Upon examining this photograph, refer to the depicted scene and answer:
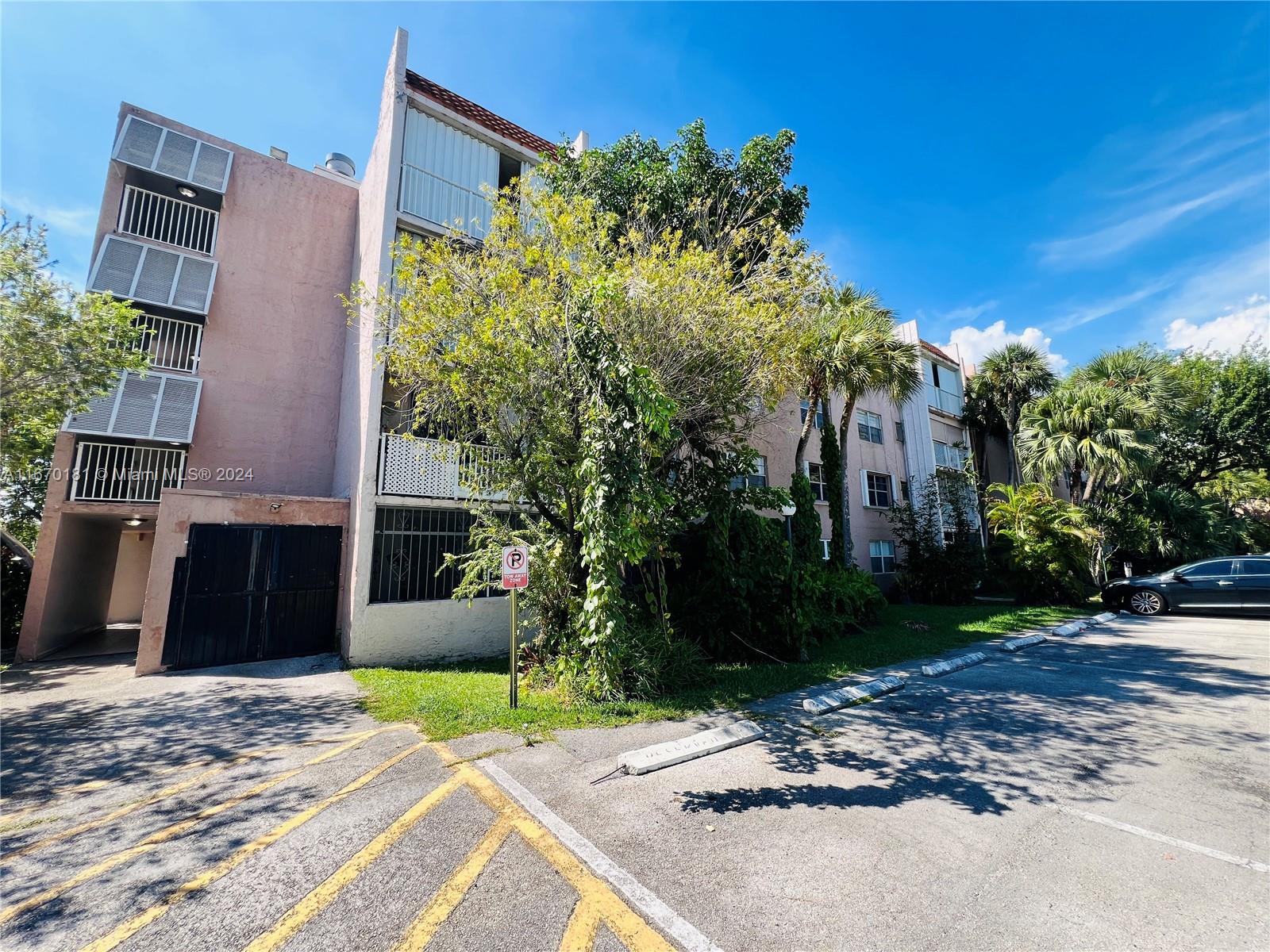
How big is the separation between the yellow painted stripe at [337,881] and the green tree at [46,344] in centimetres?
1022

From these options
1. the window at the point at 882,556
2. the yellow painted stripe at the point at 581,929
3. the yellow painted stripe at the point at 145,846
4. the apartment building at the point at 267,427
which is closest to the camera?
the yellow painted stripe at the point at 581,929

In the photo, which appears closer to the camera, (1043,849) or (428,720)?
(1043,849)

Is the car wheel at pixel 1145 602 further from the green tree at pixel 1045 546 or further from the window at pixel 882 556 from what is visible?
the window at pixel 882 556

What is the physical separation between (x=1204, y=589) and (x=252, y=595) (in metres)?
23.0

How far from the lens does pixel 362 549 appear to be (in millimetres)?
9914

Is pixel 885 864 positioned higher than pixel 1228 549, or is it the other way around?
pixel 1228 549

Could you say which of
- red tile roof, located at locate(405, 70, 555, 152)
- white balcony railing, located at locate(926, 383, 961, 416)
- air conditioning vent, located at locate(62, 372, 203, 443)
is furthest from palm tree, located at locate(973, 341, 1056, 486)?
air conditioning vent, located at locate(62, 372, 203, 443)

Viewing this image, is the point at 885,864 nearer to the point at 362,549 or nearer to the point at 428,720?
the point at 428,720

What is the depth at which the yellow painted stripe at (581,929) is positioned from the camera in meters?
2.66

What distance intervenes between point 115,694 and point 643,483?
885cm

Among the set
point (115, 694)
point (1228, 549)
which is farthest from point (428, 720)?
point (1228, 549)

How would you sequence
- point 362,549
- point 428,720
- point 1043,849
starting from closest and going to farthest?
point 1043,849 < point 428,720 < point 362,549

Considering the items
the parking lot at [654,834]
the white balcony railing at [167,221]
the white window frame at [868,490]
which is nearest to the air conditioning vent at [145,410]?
the white balcony railing at [167,221]

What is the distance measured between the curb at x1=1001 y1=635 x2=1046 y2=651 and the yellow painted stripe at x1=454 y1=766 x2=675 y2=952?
1064cm
